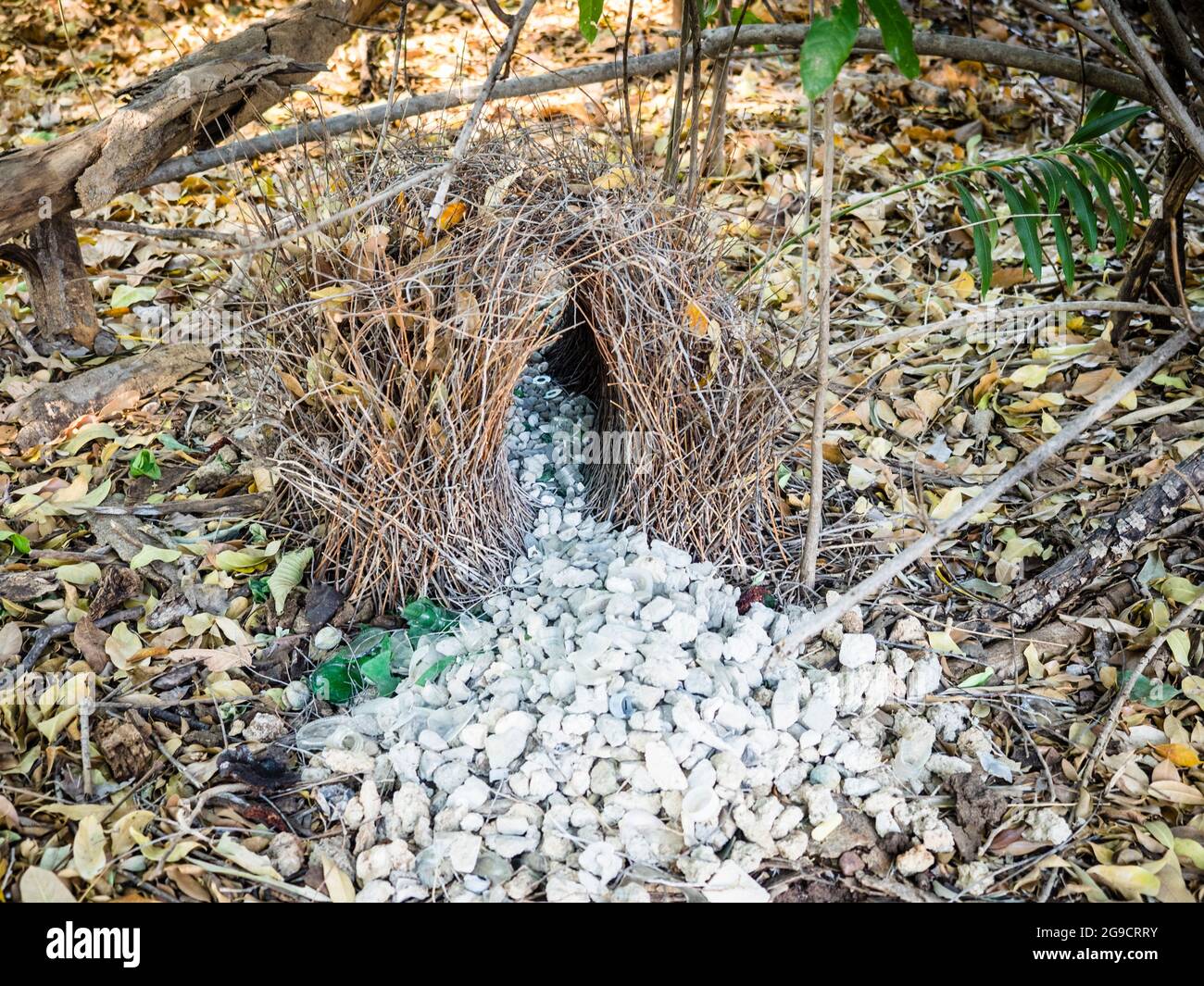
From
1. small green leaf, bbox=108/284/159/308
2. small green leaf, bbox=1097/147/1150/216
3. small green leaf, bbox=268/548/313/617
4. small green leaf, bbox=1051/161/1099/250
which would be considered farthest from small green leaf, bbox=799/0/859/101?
small green leaf, bbox=108/284/159/308

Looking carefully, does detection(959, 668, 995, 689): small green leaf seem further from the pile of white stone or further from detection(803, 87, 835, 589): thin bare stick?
detection(803, 87, 835, 589): thin bare stick

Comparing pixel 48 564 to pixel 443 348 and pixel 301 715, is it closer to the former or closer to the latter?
pixel 301 715

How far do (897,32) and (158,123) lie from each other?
1.60 m

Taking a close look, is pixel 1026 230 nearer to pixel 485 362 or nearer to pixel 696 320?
pixel 696 320

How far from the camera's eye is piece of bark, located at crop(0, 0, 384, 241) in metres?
2.12

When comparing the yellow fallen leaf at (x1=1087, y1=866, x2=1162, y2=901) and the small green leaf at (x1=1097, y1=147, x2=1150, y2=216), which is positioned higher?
the small green leaf at (x1=1097, y1=147, x2=1150, y2=216)

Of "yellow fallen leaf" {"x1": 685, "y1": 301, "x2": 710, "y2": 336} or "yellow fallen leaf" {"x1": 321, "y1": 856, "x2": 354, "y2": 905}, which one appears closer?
"yellow fallen leaf" {"x1": 321, "y1": 856, "x2": 354, "y2": 905}

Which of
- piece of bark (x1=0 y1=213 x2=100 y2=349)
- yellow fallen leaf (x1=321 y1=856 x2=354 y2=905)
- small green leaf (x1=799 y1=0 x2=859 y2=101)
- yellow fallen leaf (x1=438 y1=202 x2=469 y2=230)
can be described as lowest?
yellow fallen leaf (x1=321 y1=856 x2=354 y2=905)

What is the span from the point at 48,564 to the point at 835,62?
1.67m

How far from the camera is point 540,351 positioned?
2520mm

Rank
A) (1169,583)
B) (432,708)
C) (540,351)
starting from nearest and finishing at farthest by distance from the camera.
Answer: (432,708)
(1169,583)
(540,351)

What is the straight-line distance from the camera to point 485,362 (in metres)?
1.75

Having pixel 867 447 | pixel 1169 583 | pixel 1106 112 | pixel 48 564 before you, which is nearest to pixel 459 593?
pixel 48 564

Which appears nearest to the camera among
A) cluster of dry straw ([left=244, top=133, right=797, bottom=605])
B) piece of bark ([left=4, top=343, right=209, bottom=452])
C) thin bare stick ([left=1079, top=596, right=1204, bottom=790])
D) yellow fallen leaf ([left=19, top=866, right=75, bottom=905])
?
yellow fallen leaf ([left=19, top=866, right=75, bottom=905])
